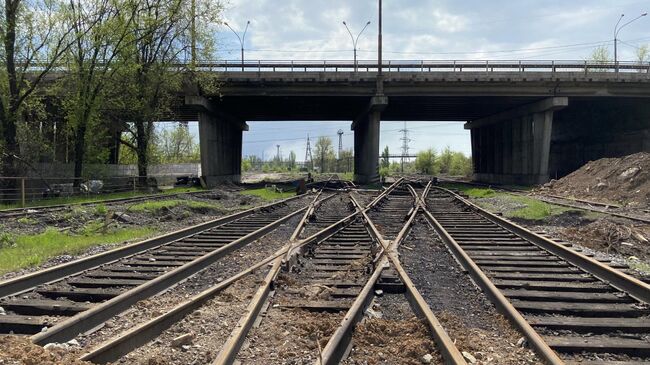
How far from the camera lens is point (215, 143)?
129 feet

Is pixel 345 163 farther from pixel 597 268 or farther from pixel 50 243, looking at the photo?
pixel 597 268

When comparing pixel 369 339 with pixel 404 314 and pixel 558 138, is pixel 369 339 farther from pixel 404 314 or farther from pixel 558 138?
pixel 558 138

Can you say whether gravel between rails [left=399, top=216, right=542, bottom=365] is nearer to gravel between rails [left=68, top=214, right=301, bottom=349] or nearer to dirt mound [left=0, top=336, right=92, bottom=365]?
gravel between rails [left=68, top=214, right=301, bottom=349]

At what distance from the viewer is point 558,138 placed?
50562mm

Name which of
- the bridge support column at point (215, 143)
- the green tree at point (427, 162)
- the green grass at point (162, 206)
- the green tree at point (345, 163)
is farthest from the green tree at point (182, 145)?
the green grass at point (162, 206)

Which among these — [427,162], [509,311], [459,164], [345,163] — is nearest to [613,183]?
[509,311]

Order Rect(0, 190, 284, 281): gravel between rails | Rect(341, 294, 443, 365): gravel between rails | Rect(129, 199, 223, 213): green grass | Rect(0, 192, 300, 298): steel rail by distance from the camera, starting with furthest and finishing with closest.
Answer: Rect(129, 199, 223, 213): green grass < Rect(0, 190, 284, 281): gravel between rails < Rect(0, 192, 300, 298): steel rail < Rect(341, 294, 443, 365): gravel between rails

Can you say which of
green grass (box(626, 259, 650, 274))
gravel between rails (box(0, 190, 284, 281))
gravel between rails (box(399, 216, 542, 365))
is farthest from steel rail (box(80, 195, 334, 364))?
green grass (box(626, 259, 650, 274))

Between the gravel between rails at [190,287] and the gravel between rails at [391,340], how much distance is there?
7.57ft

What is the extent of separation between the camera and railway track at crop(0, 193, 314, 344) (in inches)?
186

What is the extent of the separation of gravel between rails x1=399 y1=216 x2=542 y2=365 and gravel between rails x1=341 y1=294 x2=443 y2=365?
0.97ft

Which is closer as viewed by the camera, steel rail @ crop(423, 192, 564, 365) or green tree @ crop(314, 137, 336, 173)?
steel rail @ crop(423, 192, 564, 365)

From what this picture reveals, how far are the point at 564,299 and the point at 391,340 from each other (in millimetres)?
2616

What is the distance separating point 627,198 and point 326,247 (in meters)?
16.5
